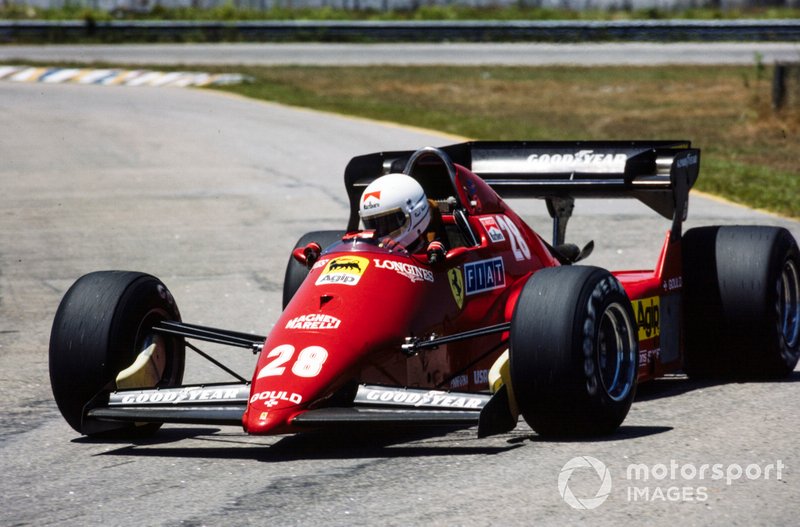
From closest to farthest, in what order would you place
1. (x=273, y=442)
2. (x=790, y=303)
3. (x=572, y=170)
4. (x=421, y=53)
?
(x=273, y=442) < (x=790, y=303) < (x=572, y=170) < (x=421, y=53)

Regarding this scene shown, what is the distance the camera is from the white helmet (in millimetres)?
7219

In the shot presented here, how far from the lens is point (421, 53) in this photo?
42.0 metres

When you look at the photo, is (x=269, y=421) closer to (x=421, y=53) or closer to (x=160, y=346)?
(x=160, y=346)

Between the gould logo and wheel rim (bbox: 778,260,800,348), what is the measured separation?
3.09 ft

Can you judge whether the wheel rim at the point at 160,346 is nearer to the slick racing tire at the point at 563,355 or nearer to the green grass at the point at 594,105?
the slick racing tire at the point at 563,355

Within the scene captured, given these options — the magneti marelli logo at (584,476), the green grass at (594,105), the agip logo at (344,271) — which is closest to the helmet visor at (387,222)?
the agip logo at (344,271)

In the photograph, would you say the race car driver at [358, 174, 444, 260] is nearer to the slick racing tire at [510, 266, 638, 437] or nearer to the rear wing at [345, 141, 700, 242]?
the slick racing tire at [510, 266, 638, 437]

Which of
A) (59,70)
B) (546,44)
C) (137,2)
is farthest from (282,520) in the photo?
(137,2)

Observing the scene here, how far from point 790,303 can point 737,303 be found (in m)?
0.53

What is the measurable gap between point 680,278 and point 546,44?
117 feet

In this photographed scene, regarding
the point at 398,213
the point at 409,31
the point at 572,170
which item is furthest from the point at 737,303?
the point at 409,31

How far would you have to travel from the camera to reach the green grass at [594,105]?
2112 centimetres

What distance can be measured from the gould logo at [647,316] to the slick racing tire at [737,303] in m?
0.45

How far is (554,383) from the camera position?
6.32 m
